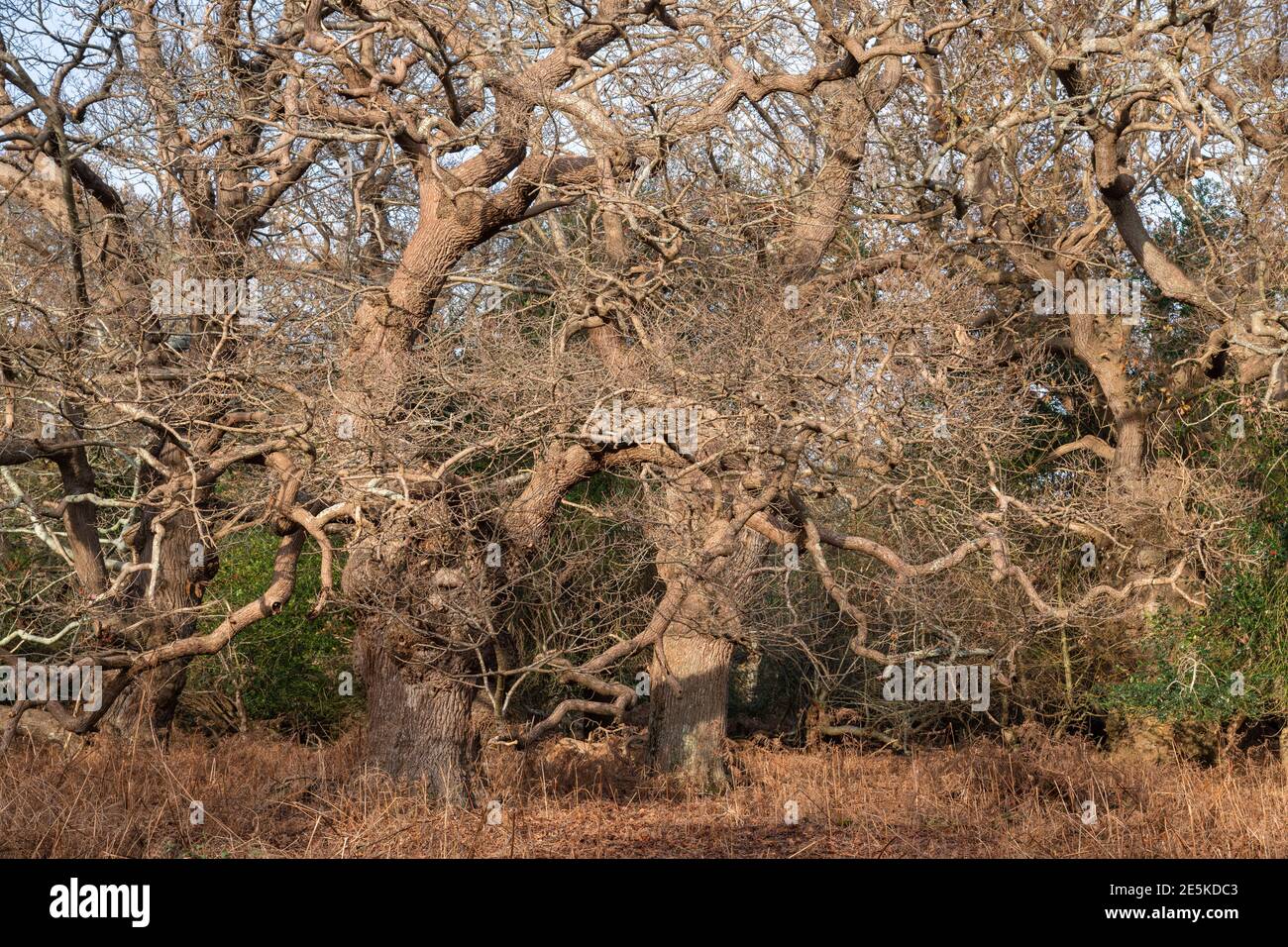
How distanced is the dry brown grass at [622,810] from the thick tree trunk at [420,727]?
28 centimetres

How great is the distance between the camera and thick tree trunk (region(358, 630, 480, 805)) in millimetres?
8891

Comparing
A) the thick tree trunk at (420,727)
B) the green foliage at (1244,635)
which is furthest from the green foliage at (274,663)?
the green foliage at (1244,635)

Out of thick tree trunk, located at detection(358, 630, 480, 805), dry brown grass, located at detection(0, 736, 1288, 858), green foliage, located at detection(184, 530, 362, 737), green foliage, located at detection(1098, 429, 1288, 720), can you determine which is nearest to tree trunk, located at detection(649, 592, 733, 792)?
dry brown grass, located at detection(0, 736, 1288, 858)

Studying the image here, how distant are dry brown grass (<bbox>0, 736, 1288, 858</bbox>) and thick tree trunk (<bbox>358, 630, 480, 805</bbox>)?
28cm

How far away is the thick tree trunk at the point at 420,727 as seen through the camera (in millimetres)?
8891

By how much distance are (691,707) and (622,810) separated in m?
2.17

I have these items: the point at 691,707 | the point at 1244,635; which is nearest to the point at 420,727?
the point at 691,707

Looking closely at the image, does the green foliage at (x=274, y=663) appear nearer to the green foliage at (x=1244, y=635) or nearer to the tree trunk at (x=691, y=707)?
the tree trunk at (x=691, y=707)

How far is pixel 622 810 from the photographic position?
30.8 ft

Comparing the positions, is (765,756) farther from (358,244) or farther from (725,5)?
(725,5)

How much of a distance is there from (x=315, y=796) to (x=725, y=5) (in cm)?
638

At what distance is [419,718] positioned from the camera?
29.3ft

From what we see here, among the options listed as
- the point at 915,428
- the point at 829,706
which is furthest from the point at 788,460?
the point at 829,706

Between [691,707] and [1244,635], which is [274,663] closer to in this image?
[691,707]
